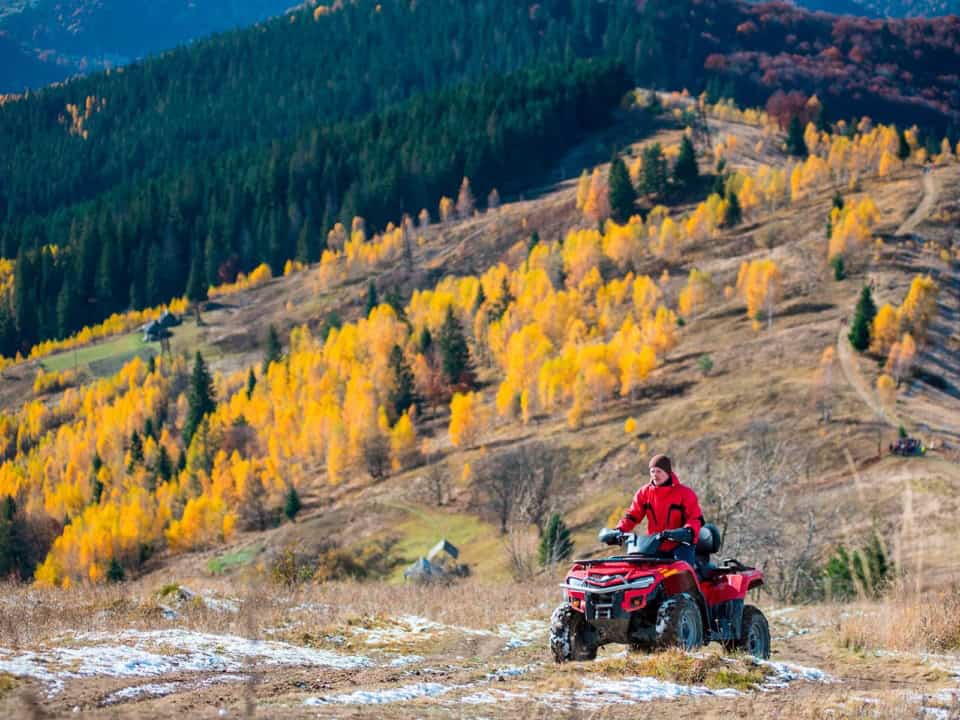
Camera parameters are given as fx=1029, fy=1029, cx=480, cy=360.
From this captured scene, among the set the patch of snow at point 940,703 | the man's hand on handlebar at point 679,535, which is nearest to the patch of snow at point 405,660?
the man's hand on handlebar at point 679,535

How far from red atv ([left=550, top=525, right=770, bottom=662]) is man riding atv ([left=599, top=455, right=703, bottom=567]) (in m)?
0.13

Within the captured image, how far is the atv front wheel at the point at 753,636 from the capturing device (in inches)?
582

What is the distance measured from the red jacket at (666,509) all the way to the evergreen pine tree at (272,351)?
15174cm

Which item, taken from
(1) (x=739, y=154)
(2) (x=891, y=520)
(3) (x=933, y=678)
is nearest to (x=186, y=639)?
(3) (x=933, y=678)

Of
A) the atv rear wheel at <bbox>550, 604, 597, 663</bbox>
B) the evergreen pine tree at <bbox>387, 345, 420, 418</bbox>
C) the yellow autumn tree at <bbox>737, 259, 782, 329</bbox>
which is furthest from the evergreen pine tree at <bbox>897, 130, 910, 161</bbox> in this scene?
the atv rear wheel at <bbox>550, 604, 597, 663</bbox>

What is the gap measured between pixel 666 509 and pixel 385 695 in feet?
15.7

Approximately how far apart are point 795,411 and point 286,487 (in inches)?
2324

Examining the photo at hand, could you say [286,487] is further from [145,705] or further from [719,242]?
[145,705]

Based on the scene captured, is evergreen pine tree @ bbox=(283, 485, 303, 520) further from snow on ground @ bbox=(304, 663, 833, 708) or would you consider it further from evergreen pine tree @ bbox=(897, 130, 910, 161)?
evergreen pine tree @ bbox=(897, 130, 910, 161)

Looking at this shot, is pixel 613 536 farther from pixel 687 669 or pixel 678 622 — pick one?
pixel 687 669

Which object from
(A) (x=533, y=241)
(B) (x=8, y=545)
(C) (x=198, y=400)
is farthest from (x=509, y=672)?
(A) (x=533, y=241)

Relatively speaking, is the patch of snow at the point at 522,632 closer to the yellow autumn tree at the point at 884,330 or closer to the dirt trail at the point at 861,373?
the dirt trail at the point at 861,373

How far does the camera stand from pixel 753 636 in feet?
48.9

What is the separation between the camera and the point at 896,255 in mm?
128500
